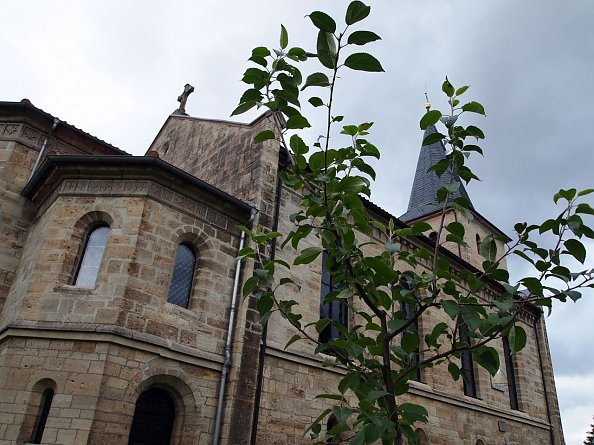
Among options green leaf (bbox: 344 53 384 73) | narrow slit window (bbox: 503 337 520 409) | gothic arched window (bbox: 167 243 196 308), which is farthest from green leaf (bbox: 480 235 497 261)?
narrow slit window (bbox: 503 337 520 409)

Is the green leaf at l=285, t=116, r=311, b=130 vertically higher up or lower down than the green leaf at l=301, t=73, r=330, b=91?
lower down

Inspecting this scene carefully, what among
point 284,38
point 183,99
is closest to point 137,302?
point 284,38

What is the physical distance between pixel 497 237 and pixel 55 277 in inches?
254

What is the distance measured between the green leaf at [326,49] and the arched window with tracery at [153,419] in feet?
19.8

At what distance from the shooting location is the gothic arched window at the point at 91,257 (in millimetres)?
7586

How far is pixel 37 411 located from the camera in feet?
21.3

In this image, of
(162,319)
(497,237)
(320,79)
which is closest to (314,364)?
(162,319)

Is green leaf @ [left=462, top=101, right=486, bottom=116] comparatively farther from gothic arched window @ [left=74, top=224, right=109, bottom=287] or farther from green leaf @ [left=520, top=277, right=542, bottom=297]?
gothic arched window @ [left=74, top=224, right=109, bottom=287]

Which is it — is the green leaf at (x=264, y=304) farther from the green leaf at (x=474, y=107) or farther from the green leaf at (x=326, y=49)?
the green leaf at (x=474, y=107)

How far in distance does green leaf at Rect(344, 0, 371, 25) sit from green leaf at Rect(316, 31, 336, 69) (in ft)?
0.62

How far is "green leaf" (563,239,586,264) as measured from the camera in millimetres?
2787

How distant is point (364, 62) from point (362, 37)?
0.44ft

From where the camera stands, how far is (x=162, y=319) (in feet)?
24.5

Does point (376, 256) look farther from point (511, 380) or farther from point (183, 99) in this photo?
point (511, 380)
